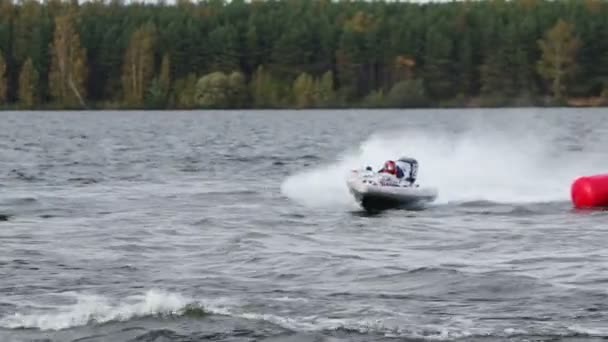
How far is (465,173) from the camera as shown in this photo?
139 feet

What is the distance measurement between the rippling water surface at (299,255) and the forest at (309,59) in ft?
353

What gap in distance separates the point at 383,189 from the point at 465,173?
34.2 ft

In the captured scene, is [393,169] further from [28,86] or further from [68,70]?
[68,70]

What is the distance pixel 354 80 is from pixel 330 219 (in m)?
132

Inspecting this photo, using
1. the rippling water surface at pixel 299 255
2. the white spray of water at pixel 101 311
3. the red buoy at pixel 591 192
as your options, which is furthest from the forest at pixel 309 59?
the white spray of water at pixel 101 311

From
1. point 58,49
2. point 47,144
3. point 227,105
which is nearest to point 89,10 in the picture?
point 58,49

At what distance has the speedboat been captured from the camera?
32.4 meters

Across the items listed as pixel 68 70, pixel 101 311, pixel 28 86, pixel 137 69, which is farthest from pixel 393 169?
Answer: pixel 137 69

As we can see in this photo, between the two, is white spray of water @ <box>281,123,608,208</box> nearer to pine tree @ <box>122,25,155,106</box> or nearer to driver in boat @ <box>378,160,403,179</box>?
driver in boat @ <box>378,160,403,179</box>

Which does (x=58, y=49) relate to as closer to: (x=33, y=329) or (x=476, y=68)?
(x=476, y=68)

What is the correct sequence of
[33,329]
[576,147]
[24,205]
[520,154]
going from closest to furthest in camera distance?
[33,329], [24,205], [520,154], [576,147]

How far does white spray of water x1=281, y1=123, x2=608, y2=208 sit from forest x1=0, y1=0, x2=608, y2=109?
4055 inches

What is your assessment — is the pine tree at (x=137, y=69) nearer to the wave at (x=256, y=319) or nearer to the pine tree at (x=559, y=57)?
the pine tree at (x=559, y=57)

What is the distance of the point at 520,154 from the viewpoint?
51.8m
